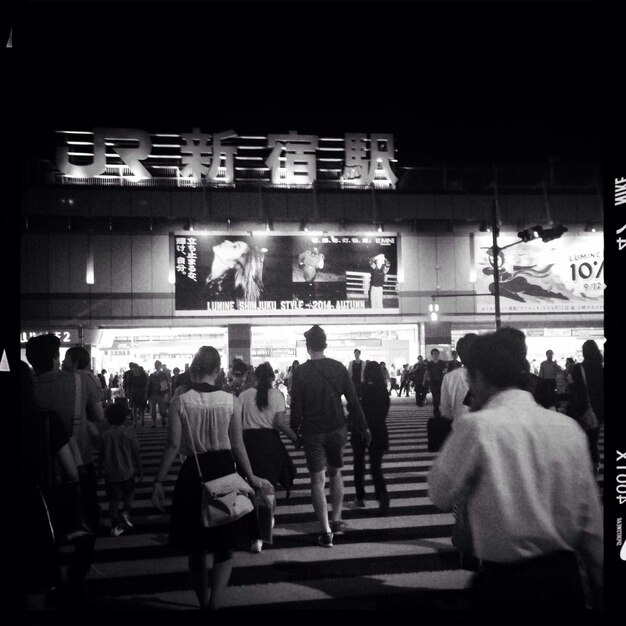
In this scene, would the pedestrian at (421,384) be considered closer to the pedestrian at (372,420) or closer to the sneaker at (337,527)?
the pedestrian at (372,420)

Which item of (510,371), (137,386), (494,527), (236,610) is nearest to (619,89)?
(510,371)

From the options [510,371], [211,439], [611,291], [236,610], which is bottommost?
[236,610]

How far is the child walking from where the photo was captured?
21.3 ft

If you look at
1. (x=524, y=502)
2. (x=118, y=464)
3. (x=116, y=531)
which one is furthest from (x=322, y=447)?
(x=524, y=502)

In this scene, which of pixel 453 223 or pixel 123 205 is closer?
pixel 123 205

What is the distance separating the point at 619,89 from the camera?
3064mm

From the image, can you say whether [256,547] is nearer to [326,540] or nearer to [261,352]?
[326,540]

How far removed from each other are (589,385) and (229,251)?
20.1 meters

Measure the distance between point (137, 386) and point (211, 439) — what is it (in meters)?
15.5

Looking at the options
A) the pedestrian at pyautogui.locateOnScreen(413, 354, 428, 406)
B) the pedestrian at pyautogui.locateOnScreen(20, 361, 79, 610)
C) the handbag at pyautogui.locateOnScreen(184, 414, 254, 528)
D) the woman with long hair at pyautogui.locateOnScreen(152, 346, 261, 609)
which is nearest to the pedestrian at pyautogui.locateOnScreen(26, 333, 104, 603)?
the pedestrian at pyautogui.locateOnScreen(20, 361, 79, 610)

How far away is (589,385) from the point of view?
7398 mm

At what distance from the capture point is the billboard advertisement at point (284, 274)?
25594mm

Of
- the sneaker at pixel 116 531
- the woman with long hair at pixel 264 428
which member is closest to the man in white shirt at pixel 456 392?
the woman with long hair at pixel 264 428

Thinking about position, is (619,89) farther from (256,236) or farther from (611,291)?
(256,236)
